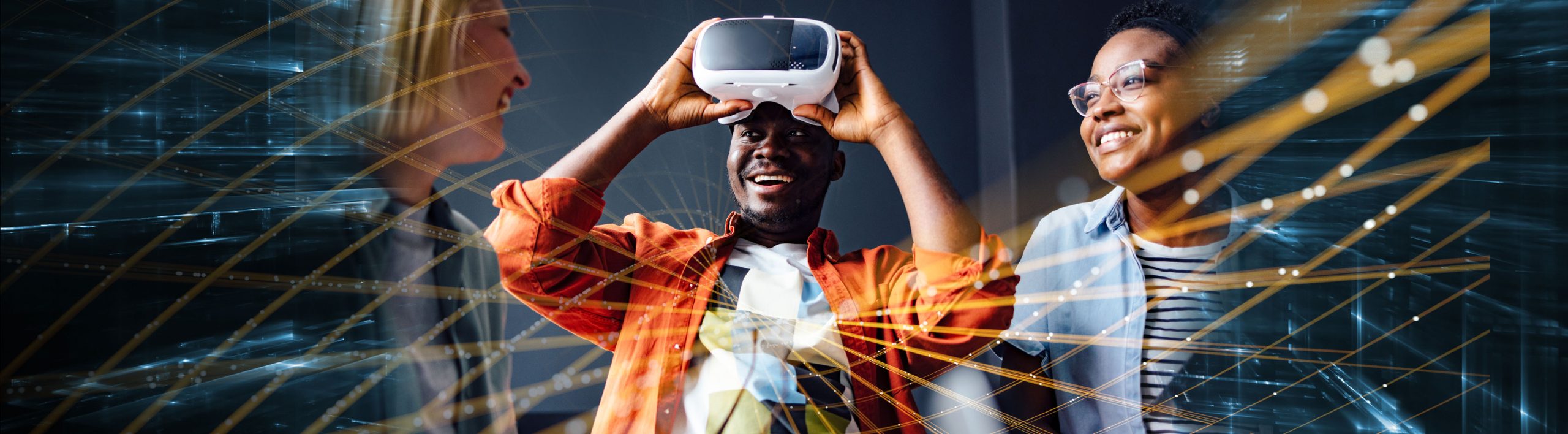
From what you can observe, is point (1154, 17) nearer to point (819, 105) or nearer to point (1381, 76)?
point (1381, 76)

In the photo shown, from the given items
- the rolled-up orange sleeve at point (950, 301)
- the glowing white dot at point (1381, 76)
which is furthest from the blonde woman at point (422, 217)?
the glowing white dot at point (1381, 76)

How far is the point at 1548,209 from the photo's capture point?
154 centimetres

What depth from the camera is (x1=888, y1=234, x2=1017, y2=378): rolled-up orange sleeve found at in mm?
1331

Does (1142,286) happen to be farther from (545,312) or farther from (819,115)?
(545,312)

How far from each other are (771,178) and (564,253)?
327 mm

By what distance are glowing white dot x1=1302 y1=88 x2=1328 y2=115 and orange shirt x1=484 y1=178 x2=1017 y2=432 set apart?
0.62 m

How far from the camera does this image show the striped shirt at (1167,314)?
4.70ft

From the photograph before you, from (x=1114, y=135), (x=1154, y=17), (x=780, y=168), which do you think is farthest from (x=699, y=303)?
(x=1154, y=17)

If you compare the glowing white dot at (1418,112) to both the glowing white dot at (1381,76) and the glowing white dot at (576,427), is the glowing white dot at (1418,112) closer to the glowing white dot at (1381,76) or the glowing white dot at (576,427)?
the glowing white dot at (1381,76)

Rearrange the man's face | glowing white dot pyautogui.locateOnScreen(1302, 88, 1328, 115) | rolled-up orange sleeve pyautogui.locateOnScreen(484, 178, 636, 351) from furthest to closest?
glowing white dot pyautogui.locateOnScreen(1302, 88, 1328, 115)
the man's face
rolled-up orange sleeve pyautogui.locateOnScreen(484, 178, 636, 351)

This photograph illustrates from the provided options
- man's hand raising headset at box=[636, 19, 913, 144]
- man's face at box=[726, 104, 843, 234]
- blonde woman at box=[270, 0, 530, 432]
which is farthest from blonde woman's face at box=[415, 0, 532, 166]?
man's face at box=[726, 104, 843, 234]

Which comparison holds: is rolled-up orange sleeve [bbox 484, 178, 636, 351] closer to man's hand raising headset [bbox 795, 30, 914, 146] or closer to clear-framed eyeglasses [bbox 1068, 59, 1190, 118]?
man's hand raising headset [bbox 795, 30, 914, 146]

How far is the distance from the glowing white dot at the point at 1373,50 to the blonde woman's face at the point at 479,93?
141 centimetres

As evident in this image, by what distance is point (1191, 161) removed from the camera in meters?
1.42
